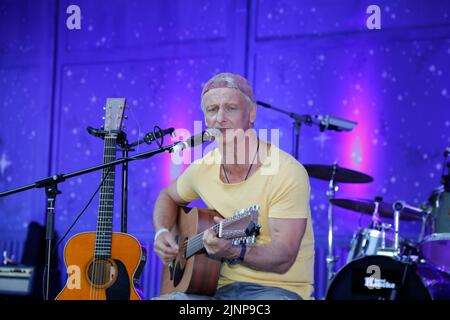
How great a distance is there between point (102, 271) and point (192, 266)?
457 mm

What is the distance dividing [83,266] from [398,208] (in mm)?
1833

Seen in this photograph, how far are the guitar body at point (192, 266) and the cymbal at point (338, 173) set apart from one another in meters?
1.22

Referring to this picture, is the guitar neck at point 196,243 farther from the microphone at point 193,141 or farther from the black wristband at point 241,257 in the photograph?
the microphone at point 193,141

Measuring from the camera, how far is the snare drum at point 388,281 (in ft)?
11.8

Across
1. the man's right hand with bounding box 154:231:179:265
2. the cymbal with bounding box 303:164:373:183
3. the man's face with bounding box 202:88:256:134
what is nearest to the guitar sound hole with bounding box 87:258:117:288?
the man's right hand with bounding box 154:231:179:265

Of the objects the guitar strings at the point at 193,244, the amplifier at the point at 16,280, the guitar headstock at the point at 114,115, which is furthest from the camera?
the amplifier at the point at 16,280

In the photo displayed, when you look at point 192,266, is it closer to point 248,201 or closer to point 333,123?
point 248,201

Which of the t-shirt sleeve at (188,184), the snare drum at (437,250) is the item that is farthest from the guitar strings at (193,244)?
the snare drum at (437,250)

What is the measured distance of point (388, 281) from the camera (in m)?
3.69

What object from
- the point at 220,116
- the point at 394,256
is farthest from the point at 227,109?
the point at 394,256

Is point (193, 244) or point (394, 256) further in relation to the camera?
point (394, 256)
